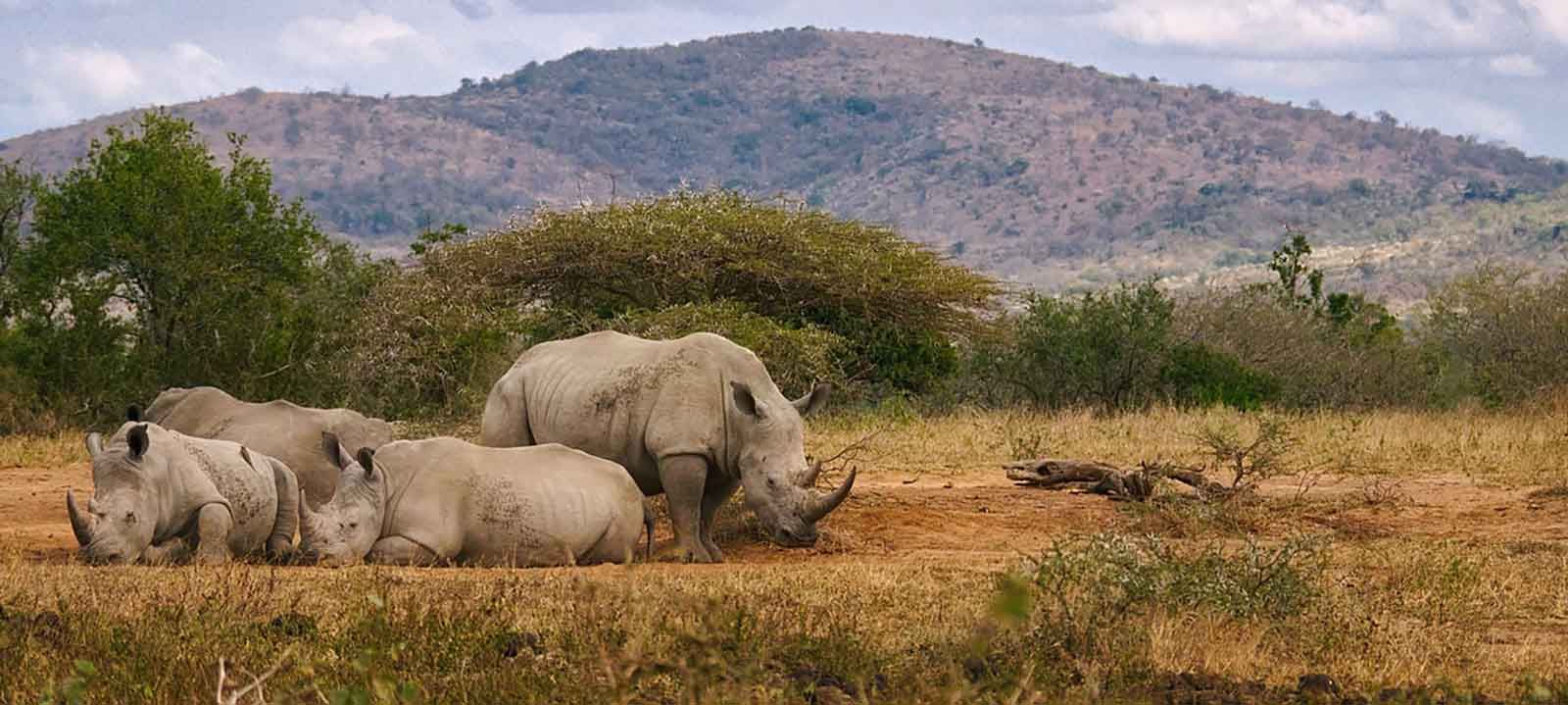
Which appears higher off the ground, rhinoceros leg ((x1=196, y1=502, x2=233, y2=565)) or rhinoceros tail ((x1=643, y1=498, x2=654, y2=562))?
rhinoceros leg ((x1=196, y1=502, x2=233, y2=565))

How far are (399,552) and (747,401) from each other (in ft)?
7.80

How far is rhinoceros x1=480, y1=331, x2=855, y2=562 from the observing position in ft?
40.6

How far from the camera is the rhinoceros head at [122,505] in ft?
35.1

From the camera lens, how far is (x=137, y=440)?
10.8 meters

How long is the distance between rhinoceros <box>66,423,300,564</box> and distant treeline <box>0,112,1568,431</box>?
409 inches

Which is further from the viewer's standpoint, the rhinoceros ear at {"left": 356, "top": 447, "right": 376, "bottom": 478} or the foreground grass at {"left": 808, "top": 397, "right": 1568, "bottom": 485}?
the foreground grass at {"left": 808, "top": 397, "right": 1568, "bottom": 485}

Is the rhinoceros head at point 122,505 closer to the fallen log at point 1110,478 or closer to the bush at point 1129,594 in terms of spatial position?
the bush at point 1129,594

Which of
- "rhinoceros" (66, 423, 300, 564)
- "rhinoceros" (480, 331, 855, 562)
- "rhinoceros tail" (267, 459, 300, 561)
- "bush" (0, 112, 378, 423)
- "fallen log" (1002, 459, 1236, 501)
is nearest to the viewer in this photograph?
"rhinoceros" (66, 423, 300, 564)

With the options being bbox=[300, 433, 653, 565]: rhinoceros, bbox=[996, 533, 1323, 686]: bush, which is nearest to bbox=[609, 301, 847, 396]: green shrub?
bbox=[300, 433, 653, 565]: rhinoceros

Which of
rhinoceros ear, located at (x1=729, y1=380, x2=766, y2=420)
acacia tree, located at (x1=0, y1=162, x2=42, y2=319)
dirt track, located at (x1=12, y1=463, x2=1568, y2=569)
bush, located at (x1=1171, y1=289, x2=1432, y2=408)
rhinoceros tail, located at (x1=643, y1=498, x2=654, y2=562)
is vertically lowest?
bush, located at (x1=1171, y1=289, x2=1432, y2=408)

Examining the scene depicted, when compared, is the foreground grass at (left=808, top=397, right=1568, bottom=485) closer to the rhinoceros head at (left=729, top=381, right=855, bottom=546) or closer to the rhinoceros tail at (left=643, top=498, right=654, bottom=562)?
the rhinoceros head at (left=729, top=381, right=855, bottom=546)

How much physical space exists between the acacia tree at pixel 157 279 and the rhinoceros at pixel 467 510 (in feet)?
38.1

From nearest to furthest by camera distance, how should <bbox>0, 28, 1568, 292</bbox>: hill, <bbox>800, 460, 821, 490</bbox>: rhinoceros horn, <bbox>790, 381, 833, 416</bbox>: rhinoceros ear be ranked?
<bbox>800, 460, 821, 490</bbox>: rhinoceros horn, <bbox>790, 381, 833, 416</bbox>: rhinoceros ear, <bbox>0, 28, 1568, 292</bbox>: hill

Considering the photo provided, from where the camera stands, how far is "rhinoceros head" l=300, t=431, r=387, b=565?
11242 mm
